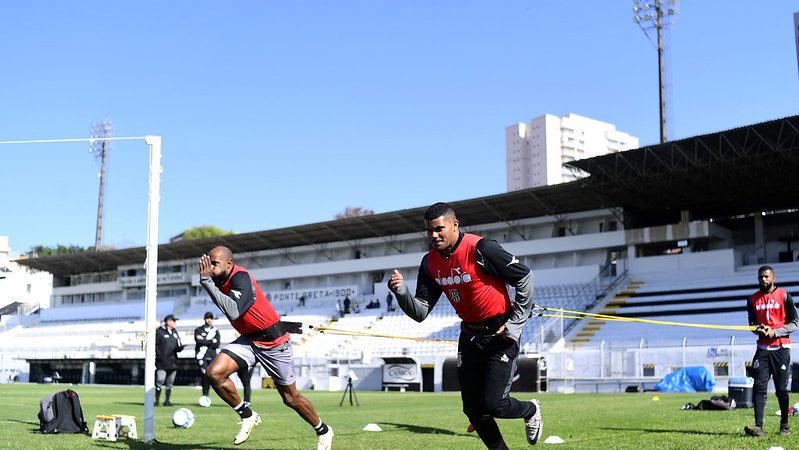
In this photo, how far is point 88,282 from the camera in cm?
8350

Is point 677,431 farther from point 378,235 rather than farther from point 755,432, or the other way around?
point 378,235

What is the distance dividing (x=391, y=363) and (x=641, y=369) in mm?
11249

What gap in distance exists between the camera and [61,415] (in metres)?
10.9

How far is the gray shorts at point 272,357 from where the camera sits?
8477mm

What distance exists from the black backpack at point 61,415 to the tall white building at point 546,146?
159 m

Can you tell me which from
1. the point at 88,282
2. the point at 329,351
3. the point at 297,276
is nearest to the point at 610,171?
the point at 329,351

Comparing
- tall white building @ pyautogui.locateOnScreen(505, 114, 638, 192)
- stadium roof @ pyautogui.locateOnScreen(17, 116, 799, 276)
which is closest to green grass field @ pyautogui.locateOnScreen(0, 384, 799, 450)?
stadium roof @ pyautogui.locateOnScreen(17, 116, 799, 276)

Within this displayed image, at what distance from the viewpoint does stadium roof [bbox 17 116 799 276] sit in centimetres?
3859

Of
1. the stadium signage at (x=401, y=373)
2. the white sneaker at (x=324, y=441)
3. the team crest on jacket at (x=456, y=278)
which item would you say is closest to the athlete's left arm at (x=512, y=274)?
the team crest on jacket at (x=456, y=278)

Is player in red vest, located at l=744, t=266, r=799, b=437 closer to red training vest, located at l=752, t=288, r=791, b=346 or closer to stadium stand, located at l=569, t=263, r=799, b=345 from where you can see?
red training vest, located at l=752, t=288, r=791, b=346

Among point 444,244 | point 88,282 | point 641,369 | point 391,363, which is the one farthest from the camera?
point 88,282

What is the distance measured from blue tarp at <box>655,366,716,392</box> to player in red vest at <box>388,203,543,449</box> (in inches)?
962

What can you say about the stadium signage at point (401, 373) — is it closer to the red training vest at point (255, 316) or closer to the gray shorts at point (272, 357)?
the gray shorts at point (272, 357)

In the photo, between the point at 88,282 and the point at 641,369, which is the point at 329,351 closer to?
the point at 641,369
